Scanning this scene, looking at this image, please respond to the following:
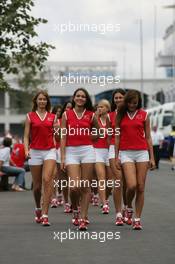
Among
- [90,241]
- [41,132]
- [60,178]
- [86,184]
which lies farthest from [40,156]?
[60,178]

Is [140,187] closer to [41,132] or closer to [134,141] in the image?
[134,141]

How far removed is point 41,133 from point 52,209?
3514 mm

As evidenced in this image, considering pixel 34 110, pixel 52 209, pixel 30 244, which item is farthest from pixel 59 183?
pixel 30 244

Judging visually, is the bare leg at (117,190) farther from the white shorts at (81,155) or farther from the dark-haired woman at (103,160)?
the dark-haired woman at (103,160)

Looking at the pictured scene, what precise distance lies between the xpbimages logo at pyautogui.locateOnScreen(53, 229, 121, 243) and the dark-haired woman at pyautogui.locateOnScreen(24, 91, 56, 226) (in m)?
1.04

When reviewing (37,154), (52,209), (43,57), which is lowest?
(52,209)

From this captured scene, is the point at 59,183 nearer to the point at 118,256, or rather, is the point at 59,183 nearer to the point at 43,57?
the point at 118,256

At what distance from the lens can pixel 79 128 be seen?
498 inches

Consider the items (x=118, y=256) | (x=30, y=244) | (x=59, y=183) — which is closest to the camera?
(x=118, y=256)

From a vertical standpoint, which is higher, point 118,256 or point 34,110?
point 34,110

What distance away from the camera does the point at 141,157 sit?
12719 millimetres

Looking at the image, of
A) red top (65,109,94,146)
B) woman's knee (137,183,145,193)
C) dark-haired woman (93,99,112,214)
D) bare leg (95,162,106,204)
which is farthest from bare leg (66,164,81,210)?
bare leg (95,162,106,204)

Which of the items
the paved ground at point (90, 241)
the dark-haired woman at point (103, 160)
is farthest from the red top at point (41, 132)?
the dark-haired woman at point (103, 160)

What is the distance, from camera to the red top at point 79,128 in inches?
497
